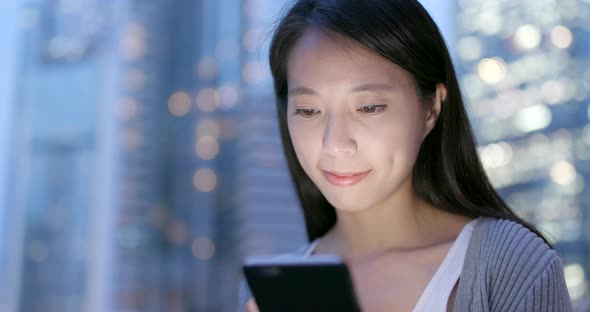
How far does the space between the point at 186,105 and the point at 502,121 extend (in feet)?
15.6

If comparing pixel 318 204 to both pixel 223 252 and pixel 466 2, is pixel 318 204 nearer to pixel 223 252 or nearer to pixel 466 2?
pixel 466 2

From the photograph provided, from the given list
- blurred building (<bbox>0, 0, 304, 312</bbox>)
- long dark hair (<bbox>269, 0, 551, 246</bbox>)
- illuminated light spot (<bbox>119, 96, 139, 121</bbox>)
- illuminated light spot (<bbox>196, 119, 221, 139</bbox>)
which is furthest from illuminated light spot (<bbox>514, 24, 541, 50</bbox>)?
illuminated light spot (<bbox>196, 119, 221, 139</bbox>)

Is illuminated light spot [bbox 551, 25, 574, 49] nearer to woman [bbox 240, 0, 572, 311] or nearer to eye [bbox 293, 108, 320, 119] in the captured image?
woman [bbox 240, 0, 572, 311]

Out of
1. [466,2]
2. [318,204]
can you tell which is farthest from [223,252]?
[318,204]

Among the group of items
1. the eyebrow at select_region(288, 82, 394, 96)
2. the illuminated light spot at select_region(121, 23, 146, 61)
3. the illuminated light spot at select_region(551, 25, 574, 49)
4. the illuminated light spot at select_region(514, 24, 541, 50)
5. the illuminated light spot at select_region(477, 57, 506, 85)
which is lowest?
the eyebrow at select_region(288, 82, 394, 96)

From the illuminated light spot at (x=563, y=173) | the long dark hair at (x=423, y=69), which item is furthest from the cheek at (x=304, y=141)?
the illuminated light spot at (x=563, y=173)

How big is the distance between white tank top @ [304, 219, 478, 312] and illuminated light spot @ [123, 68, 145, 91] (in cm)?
549

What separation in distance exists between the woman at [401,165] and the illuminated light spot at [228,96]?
20.5ft

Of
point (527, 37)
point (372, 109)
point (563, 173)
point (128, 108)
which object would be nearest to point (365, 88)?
point (372, 109)

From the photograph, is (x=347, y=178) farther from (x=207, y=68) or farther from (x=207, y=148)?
(x=207, y=148)

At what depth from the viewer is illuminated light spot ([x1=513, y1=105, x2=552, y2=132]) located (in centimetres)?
400

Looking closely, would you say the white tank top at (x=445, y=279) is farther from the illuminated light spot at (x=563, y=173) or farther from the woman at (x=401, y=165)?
the illuminated light spot at (x=563, y=173)

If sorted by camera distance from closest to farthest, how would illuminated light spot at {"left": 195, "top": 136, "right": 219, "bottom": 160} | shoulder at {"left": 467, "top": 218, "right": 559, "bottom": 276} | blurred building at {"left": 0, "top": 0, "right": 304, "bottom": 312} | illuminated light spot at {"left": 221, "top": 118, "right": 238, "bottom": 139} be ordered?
shoulder at {"left": 467, "top": 218, "right": 559, "bottom": 276}, blurred building at {"left": 0, "top": 0, "right": 304, "bottom": 312}, illuminated light spot at {"left": 221, "top": 118, "right": 238, "bottom": 139}, illuminated light spot at {"left": 195, "top": 136, "right": 219, "bottom": 160}

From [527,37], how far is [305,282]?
3.29 meters
